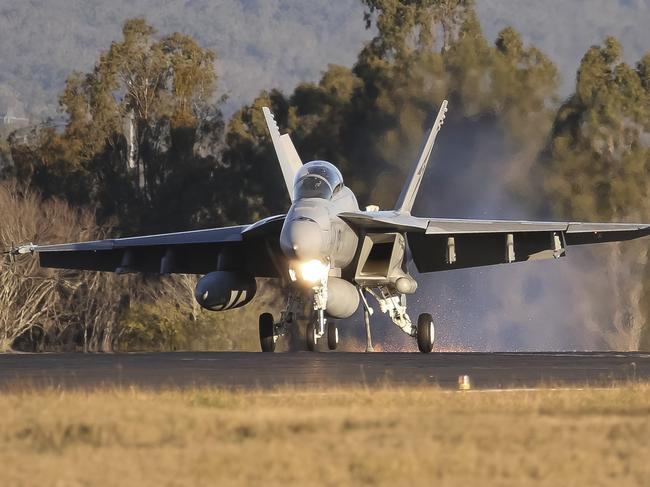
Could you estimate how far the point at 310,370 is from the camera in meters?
17.7

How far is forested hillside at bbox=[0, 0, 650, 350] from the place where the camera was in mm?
41375

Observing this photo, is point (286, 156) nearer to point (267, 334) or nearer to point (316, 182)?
point (267, 334)

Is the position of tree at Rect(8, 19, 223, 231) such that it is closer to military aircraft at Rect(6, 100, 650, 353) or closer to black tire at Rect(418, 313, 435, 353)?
military aircraft at Rect(6, 100, 650, 353)

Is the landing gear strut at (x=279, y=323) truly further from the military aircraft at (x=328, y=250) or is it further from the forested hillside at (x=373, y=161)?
the forested hillside at (x=373, y=161)

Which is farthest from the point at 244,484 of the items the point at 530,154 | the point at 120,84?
the point at 120,84

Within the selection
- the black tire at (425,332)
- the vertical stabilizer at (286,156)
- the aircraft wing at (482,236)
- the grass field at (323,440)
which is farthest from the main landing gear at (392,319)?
the grass field at (323,440)

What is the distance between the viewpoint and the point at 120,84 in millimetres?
60062

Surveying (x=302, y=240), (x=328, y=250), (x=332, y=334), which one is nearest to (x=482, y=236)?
(x=332, y=334)

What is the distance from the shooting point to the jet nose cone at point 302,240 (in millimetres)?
22266

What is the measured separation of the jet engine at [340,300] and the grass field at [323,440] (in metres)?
10.9

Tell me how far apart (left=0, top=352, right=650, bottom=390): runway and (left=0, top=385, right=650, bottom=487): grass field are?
9.43ft

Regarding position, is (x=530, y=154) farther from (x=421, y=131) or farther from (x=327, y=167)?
(x=327, y=167)

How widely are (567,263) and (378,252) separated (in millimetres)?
14748

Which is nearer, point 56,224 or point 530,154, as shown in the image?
point 530,154
